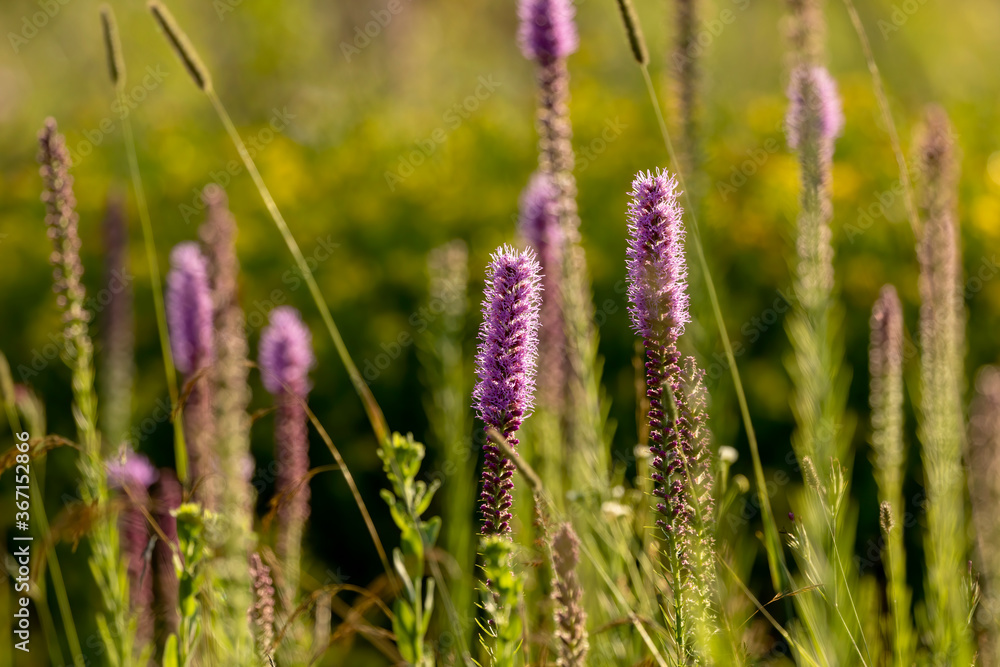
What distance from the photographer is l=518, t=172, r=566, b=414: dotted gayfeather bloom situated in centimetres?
334

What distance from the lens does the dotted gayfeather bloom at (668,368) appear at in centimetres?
120

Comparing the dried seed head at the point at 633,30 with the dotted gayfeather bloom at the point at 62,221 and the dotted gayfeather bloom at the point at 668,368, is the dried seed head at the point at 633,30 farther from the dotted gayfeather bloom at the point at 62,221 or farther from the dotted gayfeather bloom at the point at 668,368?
the dotted gayfeather bloom at the point at 62,221

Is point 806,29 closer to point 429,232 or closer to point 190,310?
point 190,310

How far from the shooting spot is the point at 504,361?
4.02 feet

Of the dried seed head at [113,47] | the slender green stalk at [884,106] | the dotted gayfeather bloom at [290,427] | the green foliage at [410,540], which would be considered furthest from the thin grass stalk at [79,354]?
the slender green stalk at [884,106]

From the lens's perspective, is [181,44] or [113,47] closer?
[181,44]

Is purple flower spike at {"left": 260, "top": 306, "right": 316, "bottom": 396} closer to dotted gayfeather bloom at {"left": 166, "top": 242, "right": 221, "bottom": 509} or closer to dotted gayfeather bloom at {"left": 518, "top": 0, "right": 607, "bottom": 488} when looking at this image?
dotted gayfeather bloom at {"left": 166, "top": 242, "right": 221, "bottom": 509}

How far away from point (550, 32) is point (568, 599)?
6.25 ft

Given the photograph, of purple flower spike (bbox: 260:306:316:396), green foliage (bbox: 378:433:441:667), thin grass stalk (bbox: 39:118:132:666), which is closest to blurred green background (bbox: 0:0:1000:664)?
purple flower spike (bbox: 260:306:316:396)

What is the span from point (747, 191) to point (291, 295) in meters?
2.39

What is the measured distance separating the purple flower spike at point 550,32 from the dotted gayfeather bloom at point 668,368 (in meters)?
1.56

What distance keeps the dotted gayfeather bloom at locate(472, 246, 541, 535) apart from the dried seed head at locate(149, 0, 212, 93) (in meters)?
1.06

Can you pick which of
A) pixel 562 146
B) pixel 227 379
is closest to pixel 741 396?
pixel 562 146

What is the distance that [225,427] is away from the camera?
2.60 m
